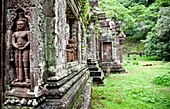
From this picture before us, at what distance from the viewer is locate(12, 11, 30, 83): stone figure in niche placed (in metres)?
2.75

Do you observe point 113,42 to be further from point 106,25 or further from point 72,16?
point 72,16

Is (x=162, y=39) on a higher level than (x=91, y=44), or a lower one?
higher

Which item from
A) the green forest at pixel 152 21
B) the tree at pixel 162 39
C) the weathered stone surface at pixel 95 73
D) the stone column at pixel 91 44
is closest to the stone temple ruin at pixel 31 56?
the weathered stone surface at pixel 95 73

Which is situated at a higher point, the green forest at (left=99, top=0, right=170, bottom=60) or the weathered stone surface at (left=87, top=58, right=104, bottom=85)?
the green forest at (left=99, top=0, right=170, bottom=60)

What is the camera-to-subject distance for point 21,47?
2777 millimetres

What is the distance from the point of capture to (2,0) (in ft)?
9.30

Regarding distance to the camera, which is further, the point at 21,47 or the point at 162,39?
the point at 162,39

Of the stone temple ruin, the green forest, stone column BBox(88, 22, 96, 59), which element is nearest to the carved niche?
the stone temple ruin

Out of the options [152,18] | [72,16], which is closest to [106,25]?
[72,16]

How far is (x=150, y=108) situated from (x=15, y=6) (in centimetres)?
476

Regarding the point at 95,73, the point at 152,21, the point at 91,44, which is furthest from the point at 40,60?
the point at 152,21

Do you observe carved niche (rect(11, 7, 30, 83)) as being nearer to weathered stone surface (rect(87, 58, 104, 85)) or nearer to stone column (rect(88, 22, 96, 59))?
weathered stone surface (rect(87, 58, 104, 85))

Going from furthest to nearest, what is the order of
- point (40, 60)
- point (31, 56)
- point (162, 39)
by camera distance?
point (162, 39)
point (40, 60)
point (31, 56)

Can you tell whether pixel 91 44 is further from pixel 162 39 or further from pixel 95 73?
pixel 162 39
